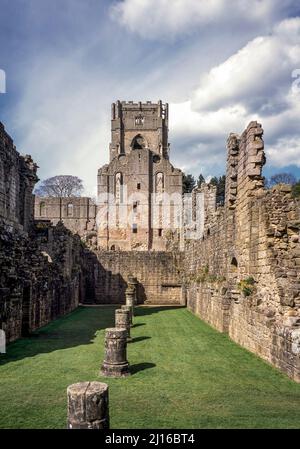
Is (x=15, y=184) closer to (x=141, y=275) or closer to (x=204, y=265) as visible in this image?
(x=204, y=265)

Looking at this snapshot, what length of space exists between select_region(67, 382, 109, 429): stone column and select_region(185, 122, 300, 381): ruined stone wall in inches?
162

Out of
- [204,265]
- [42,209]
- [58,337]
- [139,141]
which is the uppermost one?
[139,141]

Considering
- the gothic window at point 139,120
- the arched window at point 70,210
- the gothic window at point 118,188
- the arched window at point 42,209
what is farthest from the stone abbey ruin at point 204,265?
the gothic window at point 139,120

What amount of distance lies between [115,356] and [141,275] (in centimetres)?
2117

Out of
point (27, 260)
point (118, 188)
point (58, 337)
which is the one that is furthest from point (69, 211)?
point (58, 337)

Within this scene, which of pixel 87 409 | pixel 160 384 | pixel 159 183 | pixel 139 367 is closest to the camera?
pixel 87 409

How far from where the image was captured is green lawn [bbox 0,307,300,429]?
19.6ft

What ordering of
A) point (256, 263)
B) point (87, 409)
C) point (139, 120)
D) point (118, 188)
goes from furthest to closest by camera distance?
point (139, 120)
point (118, 188)
point (256, 263)
point (87, 409)

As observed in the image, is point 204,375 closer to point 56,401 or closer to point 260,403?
point 260,403

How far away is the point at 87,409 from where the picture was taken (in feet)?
16.3

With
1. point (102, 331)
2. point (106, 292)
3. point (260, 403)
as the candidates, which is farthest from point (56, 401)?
point (106, 292)

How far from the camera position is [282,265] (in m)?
9.70

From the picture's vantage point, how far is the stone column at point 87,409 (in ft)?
16.3

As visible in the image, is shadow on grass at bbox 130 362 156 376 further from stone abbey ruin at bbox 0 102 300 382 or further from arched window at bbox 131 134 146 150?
arched window at bbox 131 134 146 150
